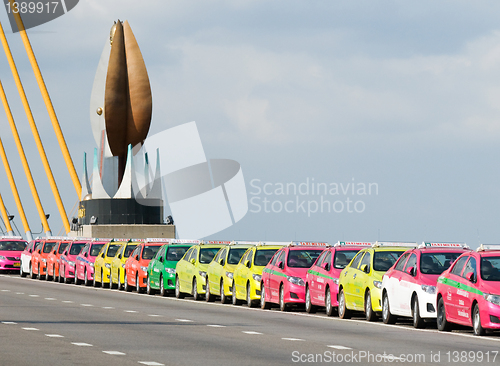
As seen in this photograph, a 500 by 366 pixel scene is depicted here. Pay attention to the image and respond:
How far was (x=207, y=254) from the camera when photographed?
31719 millimetres

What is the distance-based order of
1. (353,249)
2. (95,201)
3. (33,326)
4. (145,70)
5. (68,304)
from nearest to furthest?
(33,326) → (353,249) → (68,304) → (95,201) → (145,70)

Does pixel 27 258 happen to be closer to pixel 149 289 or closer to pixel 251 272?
pixel 149 289

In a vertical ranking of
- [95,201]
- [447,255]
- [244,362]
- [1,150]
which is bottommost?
[244,362]

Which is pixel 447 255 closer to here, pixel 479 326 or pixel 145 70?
pixel 479 326

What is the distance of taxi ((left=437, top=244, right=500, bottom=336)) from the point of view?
57.2 ft

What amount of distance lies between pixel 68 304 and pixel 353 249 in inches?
291

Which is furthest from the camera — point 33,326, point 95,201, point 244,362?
point 95,201

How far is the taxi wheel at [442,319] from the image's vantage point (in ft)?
62.7

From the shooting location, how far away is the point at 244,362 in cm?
1389

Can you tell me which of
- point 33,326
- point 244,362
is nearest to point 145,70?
point 33,326

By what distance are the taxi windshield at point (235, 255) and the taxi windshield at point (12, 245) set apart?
85.7 feet

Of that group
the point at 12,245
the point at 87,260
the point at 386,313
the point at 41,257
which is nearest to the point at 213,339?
the point at 386,313

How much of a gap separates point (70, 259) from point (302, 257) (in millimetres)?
19112

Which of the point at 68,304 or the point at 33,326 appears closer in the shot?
the point at 33,326
